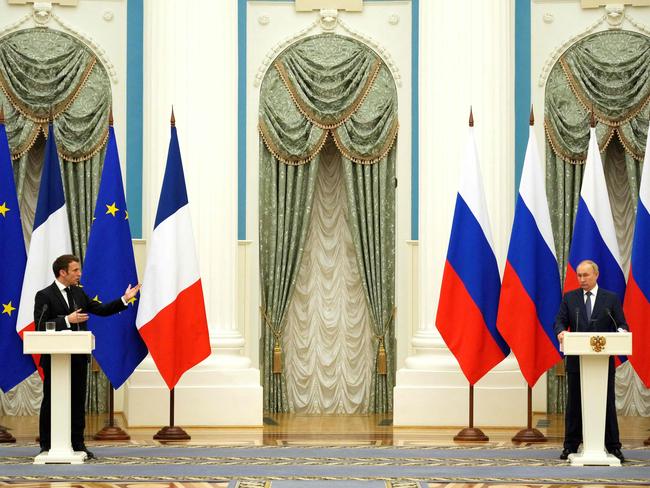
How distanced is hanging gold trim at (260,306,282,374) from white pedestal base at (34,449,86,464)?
385 cm

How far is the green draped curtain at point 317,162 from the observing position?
12.0 m

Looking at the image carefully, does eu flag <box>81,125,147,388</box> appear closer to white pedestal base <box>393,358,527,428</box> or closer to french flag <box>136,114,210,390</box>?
french flag <box>136,114,210,390</box>

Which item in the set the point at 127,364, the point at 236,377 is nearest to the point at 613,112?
the point at 236,377

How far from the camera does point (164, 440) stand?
32.3 feet

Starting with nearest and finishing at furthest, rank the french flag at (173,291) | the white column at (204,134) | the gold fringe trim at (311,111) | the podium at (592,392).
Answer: the podium at (592,392) → the french flag at (173,291) → the white column at (204,134) → the gold fringe trim at (311,111)

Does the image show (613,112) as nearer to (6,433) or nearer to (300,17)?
(300,17)

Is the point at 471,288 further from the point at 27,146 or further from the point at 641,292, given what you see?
the point at 27,146

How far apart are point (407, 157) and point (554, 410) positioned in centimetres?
282

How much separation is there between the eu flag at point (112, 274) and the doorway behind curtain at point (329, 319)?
255 cm

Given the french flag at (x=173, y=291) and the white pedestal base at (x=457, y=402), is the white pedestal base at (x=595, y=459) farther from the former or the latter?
the french flag at (x=173, y=291)

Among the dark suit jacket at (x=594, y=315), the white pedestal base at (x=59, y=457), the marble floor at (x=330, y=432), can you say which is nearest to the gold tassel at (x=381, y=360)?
the marble floor at (x=330, y=432)

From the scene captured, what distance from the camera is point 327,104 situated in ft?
39.2

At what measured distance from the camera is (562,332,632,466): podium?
8195 mm

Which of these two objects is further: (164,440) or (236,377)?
(236,377)
